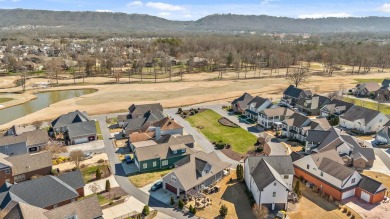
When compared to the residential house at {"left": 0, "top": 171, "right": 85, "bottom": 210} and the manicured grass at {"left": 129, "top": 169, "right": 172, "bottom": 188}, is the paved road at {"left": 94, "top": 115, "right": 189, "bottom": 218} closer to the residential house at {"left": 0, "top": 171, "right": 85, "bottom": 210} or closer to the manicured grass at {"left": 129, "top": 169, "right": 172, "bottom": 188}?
the manicured grass at {"left": 129, "top": 169, "right": 172, "bottom": 188}

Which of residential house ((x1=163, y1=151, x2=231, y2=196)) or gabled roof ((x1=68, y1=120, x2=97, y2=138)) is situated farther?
gabled roof ((x1=68, y1=120, x2=97, y2=138))

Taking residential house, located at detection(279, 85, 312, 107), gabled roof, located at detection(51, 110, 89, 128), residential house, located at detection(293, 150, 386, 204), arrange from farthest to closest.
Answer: residential house, located at detection(279, 85, 312, 107)
gabled roof, located at detection(51, 110, 89, 128)
residential house, located at detection(293, 150, 386, 204)

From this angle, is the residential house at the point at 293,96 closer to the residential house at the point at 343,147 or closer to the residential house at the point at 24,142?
the residential house at the point at 343,147

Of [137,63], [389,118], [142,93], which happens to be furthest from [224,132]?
[137,63]

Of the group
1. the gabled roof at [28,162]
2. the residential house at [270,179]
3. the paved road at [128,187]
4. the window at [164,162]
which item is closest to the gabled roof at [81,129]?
the paved road at [128,187]

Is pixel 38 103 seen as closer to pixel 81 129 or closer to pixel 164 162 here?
pixel 81 129

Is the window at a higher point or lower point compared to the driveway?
higher

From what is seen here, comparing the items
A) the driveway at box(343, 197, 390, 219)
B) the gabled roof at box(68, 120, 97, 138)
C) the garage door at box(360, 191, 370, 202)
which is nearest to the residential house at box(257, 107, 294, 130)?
the garage door at box(360, 191, 370, 202)
